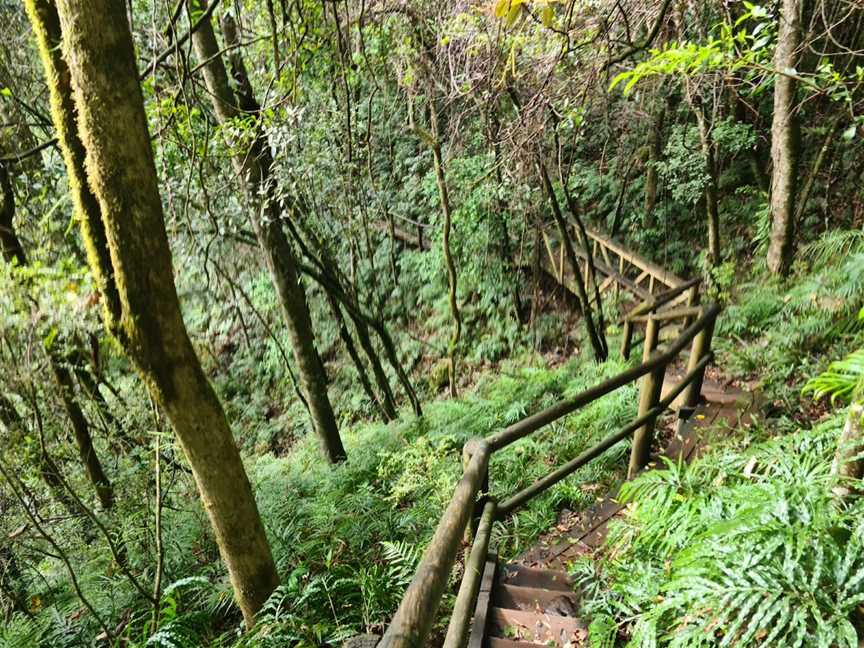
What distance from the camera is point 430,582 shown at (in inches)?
61.7

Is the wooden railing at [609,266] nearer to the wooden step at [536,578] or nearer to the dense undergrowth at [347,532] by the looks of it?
the dense undergrowth at [347,532]

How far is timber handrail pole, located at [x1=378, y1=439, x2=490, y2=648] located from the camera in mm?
1380

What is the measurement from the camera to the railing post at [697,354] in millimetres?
4383

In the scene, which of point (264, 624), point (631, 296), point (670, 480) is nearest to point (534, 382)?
point (631, 296)

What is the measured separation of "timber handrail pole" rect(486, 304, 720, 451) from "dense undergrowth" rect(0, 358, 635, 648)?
1.35 metres

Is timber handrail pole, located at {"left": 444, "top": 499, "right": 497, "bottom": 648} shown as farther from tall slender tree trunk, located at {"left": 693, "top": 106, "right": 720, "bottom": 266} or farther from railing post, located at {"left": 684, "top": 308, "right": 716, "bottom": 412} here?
tall slender tree trunk, located at {"left": 693, "top": 106, "right": 720, "bottom": 266}

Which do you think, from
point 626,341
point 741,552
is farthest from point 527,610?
point 626,341

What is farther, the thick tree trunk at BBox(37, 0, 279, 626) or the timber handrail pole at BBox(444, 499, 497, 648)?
the thick tree trunk at BBox(37, 0, 279, 626)

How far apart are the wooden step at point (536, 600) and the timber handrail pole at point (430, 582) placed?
3.73ft

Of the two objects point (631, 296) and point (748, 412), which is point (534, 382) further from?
point (748, 412)

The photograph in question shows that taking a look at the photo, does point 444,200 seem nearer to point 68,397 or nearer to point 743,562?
point 68,397

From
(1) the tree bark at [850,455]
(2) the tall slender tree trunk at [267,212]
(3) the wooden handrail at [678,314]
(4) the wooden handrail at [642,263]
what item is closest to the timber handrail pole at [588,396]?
(3) the wooden handrail at [678,314]

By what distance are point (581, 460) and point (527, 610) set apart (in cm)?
93

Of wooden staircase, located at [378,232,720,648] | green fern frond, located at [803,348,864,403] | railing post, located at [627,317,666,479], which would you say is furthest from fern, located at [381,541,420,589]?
green fern frond, located at [803,348,864,403]
